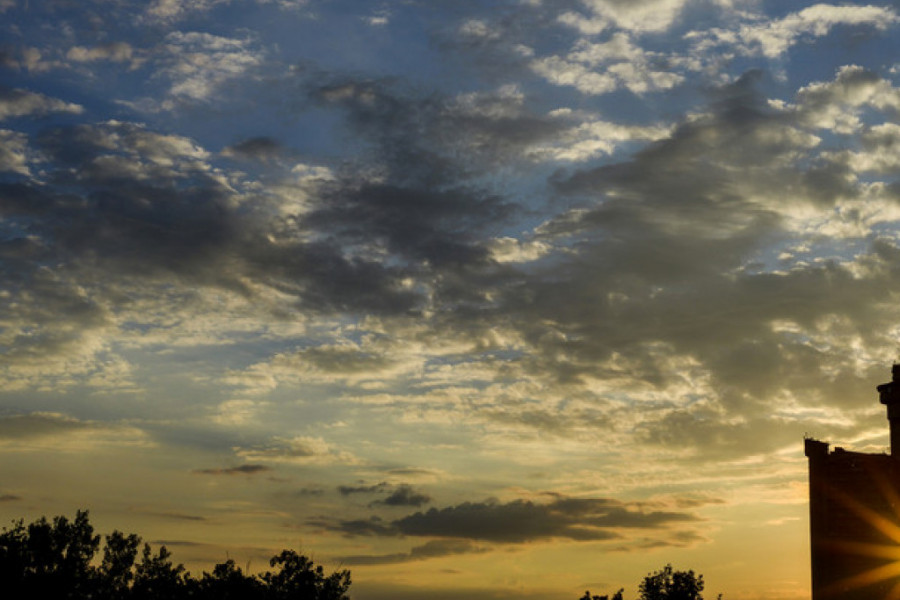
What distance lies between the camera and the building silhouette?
252 ft

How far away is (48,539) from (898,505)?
243 ft

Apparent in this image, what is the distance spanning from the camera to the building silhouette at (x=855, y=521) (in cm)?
7688


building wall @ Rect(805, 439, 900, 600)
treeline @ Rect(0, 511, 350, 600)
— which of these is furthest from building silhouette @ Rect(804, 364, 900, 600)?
treeline @ Rect(0, 511, 350, 600)

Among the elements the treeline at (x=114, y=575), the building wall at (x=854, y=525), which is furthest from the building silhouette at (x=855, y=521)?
the treeline at (x=114, y=575)

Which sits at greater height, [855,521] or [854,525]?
[855,521]

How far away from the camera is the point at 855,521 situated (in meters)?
79.1

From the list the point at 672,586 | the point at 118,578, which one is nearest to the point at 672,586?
the point at 672,586

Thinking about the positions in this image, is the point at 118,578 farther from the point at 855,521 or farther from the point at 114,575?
the point at 855,521

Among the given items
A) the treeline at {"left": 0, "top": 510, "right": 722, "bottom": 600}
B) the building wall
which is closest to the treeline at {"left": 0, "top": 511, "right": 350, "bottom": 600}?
the treeline at {"left": 0, "top": 510, "right": 722, "bottom": 600}

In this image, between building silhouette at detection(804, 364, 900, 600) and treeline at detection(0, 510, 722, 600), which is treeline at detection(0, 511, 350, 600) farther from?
building silhouette at detection(804, 364, 900, 600)

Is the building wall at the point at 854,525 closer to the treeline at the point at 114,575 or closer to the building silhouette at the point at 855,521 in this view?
the building silhouette at the point at 855,521

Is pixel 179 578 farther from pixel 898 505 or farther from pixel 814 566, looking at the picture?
pixel 898 505

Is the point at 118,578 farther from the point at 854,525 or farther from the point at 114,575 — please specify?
the point at 854,525

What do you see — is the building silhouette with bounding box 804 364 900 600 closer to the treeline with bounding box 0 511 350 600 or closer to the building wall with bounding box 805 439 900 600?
the building wall with bounding box 805 439 900 600
